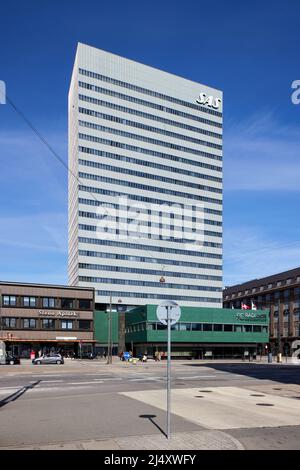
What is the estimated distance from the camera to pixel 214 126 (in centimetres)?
16562

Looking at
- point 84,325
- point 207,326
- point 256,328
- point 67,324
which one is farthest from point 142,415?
point 256,328

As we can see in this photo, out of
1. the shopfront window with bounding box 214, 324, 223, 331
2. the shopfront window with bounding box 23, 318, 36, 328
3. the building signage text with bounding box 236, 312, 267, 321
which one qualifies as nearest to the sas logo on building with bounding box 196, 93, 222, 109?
the building signage text with bounding box 236, 312, 267, 321

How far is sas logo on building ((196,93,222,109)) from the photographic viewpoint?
16375 centimetres

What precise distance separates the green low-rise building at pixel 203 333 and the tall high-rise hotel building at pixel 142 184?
35.2 m

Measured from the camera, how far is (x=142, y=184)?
145 meters

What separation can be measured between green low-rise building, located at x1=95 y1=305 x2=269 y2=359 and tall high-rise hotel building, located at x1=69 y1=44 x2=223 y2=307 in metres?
35.2

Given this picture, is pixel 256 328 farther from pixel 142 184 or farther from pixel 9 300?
pixel 142 184

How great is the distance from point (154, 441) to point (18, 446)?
9.74 ft

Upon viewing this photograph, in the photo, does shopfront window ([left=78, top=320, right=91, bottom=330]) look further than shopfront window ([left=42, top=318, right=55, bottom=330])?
Yes

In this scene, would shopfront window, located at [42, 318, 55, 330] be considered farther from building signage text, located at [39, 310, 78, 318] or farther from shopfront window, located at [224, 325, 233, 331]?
shopfront window, located at [224, 325, 233, 331]

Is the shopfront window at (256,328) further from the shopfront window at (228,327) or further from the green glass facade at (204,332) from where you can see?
the shopfront window at (228,327)

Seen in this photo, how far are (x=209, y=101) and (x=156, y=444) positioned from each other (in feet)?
536

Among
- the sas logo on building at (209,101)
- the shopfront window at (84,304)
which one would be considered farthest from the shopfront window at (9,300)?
the sas logo on building at (209,101)
